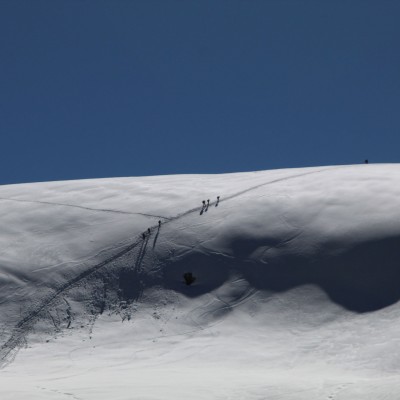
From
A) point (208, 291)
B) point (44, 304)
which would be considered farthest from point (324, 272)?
point (44, 304)

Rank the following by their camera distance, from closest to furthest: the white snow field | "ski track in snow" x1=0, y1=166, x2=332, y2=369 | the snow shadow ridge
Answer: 1. the white snow field
2. "ski track in snow" x1=0, y1=166, x2=332, y2=369
3. the snow shadow ridge

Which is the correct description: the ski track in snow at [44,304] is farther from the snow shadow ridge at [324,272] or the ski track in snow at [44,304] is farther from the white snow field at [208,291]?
the snow shadow ridge at [324,272]

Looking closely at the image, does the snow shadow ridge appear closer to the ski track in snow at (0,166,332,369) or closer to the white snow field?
the white snow field

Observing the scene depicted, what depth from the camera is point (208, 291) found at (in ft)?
60.7

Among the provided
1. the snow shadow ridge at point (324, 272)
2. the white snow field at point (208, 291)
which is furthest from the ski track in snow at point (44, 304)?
the snow shadow ridge at point (324, 272)

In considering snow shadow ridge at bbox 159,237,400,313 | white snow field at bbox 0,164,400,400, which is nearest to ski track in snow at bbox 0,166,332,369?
white snow field at bbox 0,164,400,400

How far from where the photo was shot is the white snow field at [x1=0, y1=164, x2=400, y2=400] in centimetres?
1420

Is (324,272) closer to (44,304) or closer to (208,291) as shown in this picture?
(208,291)

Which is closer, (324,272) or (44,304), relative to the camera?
(324,272)

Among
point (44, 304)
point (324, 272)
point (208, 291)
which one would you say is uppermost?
point (324, 272)

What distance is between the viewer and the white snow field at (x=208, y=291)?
Result: 14.2m

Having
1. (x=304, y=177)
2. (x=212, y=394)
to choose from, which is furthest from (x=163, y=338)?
(x=304, y=177)

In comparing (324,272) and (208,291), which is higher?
(324,272)

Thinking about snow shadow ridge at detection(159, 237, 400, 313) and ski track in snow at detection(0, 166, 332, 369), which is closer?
ski track in snow at detection(0, 166, 332, 369)
